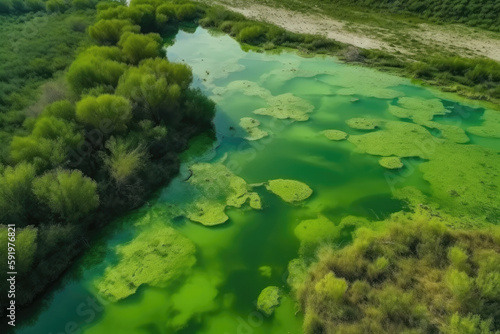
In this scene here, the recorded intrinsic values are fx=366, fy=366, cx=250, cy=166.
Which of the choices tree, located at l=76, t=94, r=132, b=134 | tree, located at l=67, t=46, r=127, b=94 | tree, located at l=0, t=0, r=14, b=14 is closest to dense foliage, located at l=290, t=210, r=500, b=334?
tree, located at l=76, t=94, r=132, b=134

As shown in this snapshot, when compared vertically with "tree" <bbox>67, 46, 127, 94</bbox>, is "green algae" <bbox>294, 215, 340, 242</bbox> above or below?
below

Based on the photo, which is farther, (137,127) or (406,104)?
(406,104)

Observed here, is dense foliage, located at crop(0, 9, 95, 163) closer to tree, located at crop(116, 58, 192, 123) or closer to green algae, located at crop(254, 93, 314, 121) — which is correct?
tree, located at crop(116, 58, 192, 123)

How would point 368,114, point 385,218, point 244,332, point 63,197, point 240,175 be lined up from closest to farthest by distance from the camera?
point 244,332 < point 63,197 < point 385,218 < point 240,175 < point 368,114

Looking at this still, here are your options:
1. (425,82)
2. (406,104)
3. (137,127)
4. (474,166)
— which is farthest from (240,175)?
(425,82)

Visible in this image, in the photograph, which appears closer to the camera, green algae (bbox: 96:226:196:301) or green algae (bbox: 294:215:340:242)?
green algae (bbox: 96:226:196:301)

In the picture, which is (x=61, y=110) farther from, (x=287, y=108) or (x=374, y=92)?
(x=374, y=92)

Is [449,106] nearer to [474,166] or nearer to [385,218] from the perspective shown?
[474,166]

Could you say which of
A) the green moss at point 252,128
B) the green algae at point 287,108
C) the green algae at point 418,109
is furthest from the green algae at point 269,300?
the green algae at point 418,109
